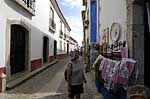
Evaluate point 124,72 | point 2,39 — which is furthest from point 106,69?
point 2,39

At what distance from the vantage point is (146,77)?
21.5 feet

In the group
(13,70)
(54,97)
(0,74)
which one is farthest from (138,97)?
(13,70)

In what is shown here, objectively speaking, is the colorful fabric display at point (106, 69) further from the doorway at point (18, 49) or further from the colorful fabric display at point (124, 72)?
the doorway at point (18, 49)

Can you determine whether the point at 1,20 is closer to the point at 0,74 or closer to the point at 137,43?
the point at 0,74

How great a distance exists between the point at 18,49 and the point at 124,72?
9565 millimetres

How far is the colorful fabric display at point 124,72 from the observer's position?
503 centimetres

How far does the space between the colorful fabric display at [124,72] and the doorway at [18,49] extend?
8.24 m

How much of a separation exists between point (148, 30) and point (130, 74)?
5.96 ft

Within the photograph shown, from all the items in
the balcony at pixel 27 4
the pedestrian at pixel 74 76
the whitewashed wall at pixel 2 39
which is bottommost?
the pedestrian at pixel 74 76

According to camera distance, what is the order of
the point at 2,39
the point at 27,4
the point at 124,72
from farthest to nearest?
the point at 27,4
the point at 2,39
the point at 124,72

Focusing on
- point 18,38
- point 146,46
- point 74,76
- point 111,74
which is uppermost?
point 18,38

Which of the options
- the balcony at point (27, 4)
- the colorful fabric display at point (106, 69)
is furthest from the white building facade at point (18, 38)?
the colorful fabric display at point (106, 69)

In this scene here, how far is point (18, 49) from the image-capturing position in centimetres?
1389

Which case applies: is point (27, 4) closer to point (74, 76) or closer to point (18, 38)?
point (18, 38)
